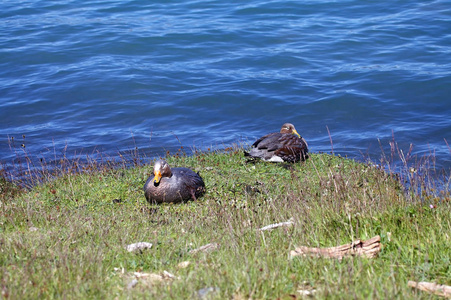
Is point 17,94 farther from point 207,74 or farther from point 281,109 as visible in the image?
point 281,109

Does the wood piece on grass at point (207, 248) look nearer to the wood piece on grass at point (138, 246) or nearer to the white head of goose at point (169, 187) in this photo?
the wood piece on grass at point (138, 246)

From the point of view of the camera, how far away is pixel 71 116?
18.0 m

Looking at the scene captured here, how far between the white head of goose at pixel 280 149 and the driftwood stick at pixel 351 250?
581cm

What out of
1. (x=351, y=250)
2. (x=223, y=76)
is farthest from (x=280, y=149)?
(x=223, y=76)

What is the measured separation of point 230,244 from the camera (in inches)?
224

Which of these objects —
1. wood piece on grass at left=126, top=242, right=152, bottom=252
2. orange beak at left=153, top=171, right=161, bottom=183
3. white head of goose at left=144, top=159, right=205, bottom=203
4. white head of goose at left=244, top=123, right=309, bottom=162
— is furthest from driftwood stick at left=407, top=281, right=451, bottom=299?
white head of goose at left=244, top=123, right=309, bottom=162

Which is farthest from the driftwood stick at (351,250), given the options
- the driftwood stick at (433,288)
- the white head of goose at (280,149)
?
the white head of goose at (280,149)

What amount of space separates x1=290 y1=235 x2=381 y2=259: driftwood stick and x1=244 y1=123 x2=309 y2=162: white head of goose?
5.81m

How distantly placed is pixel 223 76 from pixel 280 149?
987 cm

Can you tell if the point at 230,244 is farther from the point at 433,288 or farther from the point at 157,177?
the point at 157,177

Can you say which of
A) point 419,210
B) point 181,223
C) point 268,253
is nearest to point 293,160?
point 181,223

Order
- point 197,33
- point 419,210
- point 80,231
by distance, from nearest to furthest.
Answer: point 419,210, point 80,231, point 197,33

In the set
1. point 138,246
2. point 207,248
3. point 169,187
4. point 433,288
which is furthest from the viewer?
point 169,187

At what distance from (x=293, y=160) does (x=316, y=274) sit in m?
6.64
